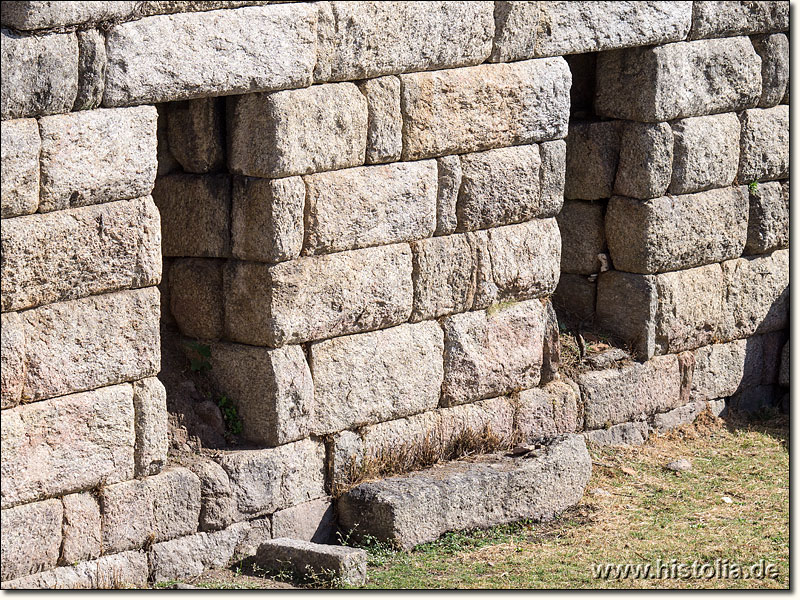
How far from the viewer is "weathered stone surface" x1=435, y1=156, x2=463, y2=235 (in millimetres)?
7801

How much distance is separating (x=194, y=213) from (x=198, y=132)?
0.43 m

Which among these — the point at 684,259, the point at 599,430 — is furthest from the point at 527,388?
the point at 684,259

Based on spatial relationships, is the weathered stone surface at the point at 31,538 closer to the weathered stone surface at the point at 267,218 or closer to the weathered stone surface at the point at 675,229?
the weathered stone surface at the point at 267,218

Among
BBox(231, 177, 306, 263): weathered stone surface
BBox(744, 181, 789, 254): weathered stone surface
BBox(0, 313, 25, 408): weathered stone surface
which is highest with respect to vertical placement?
BBox(231, 177, 306, 263): weathered stone surface

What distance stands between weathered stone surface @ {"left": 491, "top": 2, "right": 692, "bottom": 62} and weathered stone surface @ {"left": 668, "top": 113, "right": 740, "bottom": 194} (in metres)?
0.63

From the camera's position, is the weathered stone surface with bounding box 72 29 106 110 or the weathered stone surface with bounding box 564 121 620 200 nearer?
the weathered stone surface with bounding box 72 29 106 110

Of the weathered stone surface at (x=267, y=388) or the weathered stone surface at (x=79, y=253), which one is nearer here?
the weathered stone surface at (x=79, y=253)

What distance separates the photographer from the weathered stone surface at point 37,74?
5.88 m

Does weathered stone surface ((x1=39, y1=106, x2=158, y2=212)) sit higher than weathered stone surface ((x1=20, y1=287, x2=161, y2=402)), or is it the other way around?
weathered stone surface ((x1=39, y1=106, x2=158, y2=212))

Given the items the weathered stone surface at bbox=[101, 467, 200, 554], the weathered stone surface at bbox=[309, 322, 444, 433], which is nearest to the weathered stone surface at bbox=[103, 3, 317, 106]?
the weathered stone surface at bbox=[309, 322, 444, 433]

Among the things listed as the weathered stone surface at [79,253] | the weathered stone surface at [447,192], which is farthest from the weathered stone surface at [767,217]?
the weathered stone surface at [79,253]

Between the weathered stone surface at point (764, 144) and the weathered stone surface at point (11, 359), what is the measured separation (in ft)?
17.7

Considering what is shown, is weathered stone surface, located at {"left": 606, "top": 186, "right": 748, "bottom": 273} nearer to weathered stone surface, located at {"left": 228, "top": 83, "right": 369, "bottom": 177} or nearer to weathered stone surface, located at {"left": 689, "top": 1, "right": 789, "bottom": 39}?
weathered stone surface, located at {"left": 689, "top": 1, "right": 789, "bottom": 39}

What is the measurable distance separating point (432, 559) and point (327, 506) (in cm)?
68
